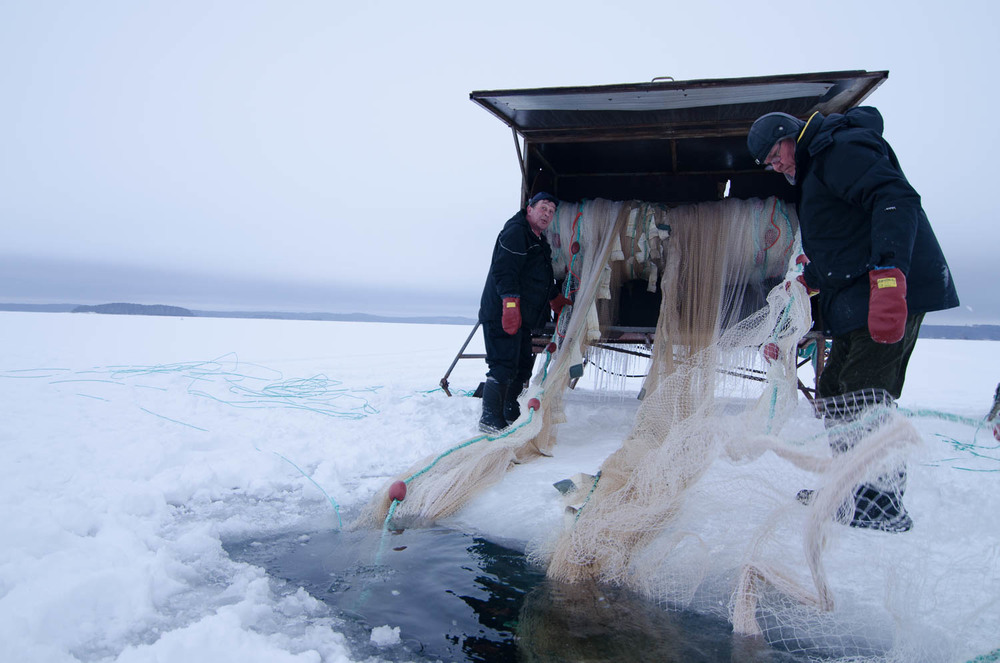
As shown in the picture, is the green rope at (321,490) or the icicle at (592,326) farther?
the icicle at (592,326)

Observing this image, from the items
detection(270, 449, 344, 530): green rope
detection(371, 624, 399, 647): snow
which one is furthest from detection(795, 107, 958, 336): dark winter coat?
detection(270, 449, 344, 530): green rope

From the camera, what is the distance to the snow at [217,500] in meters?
1.54

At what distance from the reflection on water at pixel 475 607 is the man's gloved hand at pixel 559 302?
8.72 ft

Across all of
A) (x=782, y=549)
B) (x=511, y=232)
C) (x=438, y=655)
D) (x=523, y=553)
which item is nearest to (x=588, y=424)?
(x=511, y=232)

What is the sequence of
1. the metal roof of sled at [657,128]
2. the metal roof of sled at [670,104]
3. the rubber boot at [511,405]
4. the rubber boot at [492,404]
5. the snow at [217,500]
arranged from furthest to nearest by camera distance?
the rubber boot at [511,405], the rubber boot at [492,404], the metal roof of sled at [657,128], the metal roof of sled at [670,104], the snow at [217,500]

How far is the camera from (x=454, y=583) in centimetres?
196

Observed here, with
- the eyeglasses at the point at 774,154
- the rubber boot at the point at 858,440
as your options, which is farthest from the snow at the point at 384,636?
the eyeglasses at the point at 774,154

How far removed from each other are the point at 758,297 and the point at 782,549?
10.7 ft

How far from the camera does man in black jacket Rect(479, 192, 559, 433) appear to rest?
13.4ft

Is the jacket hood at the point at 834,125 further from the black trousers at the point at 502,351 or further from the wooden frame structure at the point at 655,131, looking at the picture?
the black trousers at the point at 502,351

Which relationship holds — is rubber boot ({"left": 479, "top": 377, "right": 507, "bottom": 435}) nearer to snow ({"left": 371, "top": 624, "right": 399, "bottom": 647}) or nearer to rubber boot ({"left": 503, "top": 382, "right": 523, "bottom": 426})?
rubber boot ({"left": 503, "top": 382, "right": 523, "bottom": 426})

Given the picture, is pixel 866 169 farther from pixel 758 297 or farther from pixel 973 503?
pixel 758 297

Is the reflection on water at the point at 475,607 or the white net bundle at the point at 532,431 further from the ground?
the white net bundle at the point at 532,431

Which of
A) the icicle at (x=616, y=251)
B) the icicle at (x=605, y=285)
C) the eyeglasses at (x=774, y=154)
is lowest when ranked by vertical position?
the icicle at (x=605, y=285)
